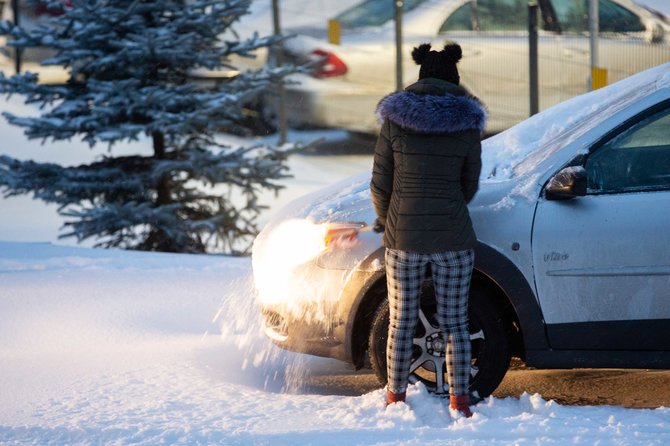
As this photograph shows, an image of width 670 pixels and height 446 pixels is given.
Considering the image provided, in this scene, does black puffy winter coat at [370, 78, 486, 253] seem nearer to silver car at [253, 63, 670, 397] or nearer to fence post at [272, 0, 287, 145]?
silver car at [253, 63, 670, 397]

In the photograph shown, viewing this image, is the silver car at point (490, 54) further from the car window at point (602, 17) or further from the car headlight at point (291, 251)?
the car headlight at point (291, 251)

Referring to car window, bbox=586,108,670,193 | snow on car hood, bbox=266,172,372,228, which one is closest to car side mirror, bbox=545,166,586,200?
car window, bbox=586,108,670,193

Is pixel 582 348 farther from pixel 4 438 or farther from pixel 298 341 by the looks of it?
pixel 4 438

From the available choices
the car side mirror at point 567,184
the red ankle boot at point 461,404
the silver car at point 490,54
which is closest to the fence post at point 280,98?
the silver car at point 490,54

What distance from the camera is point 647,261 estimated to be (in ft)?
16.1

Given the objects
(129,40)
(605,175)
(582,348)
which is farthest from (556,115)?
(129,40)

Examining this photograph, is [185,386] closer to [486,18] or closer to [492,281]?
[492,281]

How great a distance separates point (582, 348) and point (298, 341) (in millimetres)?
1227

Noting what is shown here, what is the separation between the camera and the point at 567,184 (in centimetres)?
491

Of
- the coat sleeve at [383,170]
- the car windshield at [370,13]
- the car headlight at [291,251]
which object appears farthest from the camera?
the car windshield at [370,13]

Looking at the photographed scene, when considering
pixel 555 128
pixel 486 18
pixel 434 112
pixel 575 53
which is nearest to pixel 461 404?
pixel 434 112

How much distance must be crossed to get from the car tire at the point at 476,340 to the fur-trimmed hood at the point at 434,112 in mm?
756

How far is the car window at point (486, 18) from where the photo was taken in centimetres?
1484

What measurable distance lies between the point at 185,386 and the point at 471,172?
173cm
